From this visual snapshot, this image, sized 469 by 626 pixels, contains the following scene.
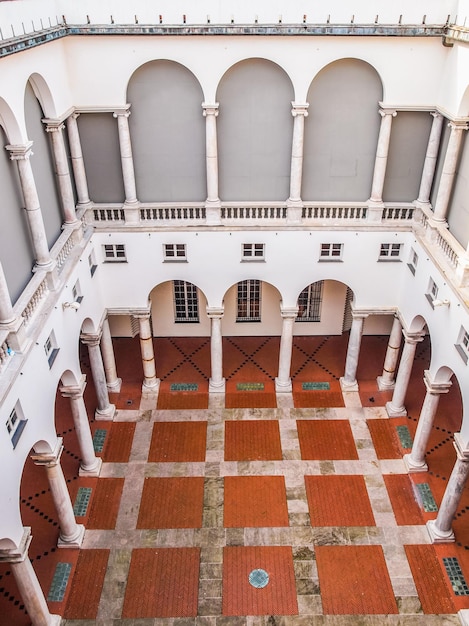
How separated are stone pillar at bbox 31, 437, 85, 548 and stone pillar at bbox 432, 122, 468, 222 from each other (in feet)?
53.7

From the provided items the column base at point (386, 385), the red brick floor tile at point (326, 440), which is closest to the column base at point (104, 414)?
the red brick floor tile at point (326, 440)

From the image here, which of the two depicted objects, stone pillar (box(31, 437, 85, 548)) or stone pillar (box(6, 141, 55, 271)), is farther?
stone pillar (box(31, 437, 85, 548))

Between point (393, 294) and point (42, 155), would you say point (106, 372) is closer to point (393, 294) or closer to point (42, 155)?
point (42, 155)

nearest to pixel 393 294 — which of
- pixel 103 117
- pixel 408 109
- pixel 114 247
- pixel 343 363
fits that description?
pixel 343 363

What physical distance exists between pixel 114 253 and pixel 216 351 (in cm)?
674

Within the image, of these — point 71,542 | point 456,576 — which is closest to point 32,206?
point 71,542

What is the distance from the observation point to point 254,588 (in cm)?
2045

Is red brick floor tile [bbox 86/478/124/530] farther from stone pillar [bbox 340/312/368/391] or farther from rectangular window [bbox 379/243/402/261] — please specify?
rectangular window [bbox 379/243/402/261]

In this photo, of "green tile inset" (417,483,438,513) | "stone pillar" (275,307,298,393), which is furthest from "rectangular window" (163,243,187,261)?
"green tile inset" (417,483,438,513)

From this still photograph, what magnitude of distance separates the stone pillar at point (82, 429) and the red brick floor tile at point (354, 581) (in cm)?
976

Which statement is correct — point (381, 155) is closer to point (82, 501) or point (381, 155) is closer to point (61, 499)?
point (61, 499)

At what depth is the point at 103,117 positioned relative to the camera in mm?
23344

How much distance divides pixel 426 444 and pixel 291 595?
8.28 m

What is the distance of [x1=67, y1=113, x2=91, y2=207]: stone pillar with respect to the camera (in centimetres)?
2283
